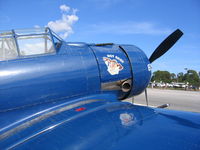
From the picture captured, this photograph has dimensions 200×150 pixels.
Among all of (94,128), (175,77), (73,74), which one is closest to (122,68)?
(73,74)

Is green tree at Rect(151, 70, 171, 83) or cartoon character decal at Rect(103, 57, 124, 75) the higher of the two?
green tree at Rect(151, 70, 171, 83)

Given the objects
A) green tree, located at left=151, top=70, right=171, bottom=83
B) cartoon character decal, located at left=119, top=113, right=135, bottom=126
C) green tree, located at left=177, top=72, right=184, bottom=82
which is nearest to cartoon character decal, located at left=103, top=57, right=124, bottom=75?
cartoon character decal, located at left=119, top=113, right=135, bottom=126

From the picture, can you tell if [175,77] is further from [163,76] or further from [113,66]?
[113,66]

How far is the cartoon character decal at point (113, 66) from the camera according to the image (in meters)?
3.96

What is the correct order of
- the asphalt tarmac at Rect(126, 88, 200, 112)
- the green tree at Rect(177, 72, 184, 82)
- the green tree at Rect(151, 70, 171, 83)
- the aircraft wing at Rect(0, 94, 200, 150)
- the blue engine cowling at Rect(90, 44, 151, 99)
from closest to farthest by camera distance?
the aircraft wing at Rect(0, 94, 200, 150), the blue engine cowling at Rect(90, 44, 151, 99), the asphalt tarmac at Rect(126, 88, 200, 112), the green tree at Rect(177, 72, 184, 82), the green tree at Rect(151, 70, 171, 83)

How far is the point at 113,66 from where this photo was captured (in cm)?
408

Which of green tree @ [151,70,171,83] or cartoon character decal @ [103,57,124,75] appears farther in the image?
green tree @ [151,70,171,83]

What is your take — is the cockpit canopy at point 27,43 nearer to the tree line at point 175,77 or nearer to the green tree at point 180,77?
the tree line at point 175,77

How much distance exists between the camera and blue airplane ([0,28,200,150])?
6.57 feet

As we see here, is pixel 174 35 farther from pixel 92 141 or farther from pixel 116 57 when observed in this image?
pixel 92 141

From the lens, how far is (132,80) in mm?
4395

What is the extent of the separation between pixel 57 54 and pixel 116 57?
1420 mm

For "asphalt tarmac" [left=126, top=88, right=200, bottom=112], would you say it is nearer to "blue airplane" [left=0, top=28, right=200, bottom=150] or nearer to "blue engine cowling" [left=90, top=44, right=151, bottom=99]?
"blue engine cowling" [left=90, top=44, right=151, bottom=99]

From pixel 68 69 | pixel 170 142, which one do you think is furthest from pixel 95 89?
pixel 170 142
